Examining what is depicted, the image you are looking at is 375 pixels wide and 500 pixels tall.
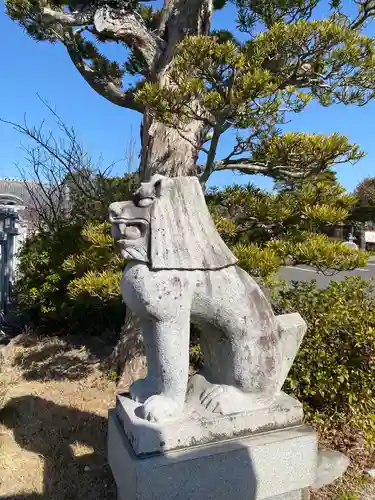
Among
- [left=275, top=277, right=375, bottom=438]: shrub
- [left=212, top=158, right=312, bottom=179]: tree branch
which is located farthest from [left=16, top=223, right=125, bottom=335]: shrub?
[left=275, top=277, right=375, bottom=438]: shrub

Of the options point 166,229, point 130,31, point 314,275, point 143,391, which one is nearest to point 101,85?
point 130,31

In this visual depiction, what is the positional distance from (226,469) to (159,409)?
14.4 inches

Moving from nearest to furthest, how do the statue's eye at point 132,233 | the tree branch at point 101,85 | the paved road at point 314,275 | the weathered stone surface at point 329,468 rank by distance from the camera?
the statue's eye at point 132,233
the weathered stone surface at point 329,468
the tree branch at point 101,85
the paved road at point 314,275

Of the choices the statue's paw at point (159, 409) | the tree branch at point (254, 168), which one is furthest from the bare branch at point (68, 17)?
the statue's paw at point (159, 409)

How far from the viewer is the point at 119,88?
145 inches

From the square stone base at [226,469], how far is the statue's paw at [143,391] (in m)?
0.15

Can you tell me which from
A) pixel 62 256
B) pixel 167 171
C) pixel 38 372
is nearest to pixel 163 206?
pixel 167 171

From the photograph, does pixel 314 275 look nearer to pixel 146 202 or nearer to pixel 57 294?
pixel 57 294

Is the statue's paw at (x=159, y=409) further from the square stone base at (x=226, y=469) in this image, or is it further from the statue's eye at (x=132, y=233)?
the statue's eye at (x=132, y=233)

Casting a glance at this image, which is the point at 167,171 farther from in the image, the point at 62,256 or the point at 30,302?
the point at 30,302

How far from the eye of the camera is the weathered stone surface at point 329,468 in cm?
204

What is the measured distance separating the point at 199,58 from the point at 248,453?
197cm

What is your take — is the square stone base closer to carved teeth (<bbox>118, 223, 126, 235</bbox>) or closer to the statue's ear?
the statue's ear

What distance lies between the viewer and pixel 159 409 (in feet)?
4.90
